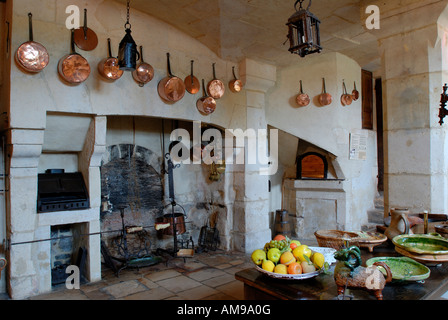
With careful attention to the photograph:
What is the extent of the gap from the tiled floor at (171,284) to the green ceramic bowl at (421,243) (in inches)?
69.1

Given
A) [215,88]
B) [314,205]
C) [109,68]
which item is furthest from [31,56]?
[314,205]

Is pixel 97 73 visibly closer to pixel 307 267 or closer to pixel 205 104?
pixel 205 104

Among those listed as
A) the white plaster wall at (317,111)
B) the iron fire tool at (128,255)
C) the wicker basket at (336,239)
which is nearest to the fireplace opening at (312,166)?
the white plaster wall at (317,111)

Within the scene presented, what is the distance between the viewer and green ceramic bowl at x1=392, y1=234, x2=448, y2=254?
170cm

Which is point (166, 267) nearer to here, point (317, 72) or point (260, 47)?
point (260, 47)

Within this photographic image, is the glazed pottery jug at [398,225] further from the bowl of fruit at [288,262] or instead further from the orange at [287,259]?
the orange at [287,259]

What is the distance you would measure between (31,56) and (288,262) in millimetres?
2748

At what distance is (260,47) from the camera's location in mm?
4094

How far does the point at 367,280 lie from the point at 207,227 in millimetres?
3717

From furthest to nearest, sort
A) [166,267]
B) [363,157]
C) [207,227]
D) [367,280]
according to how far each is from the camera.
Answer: [363,157], [207,227], [166,267], [367,280]

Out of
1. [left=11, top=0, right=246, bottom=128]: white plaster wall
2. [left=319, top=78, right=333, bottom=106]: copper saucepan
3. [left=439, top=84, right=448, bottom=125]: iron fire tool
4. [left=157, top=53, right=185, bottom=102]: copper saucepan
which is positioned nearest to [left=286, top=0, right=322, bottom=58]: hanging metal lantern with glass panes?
[left=439, top=84, right=448, bottom=125]: iron fire tool

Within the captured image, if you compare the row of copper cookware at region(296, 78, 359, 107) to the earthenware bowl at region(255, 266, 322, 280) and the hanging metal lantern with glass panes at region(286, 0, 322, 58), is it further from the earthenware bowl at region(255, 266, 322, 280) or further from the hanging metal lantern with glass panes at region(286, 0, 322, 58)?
the earthenware bowl at region(255, 266, 322, 280)

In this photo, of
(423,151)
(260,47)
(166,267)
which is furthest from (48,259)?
(423,151)

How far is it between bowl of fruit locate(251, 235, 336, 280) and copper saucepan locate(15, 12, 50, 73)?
253 centimetres
